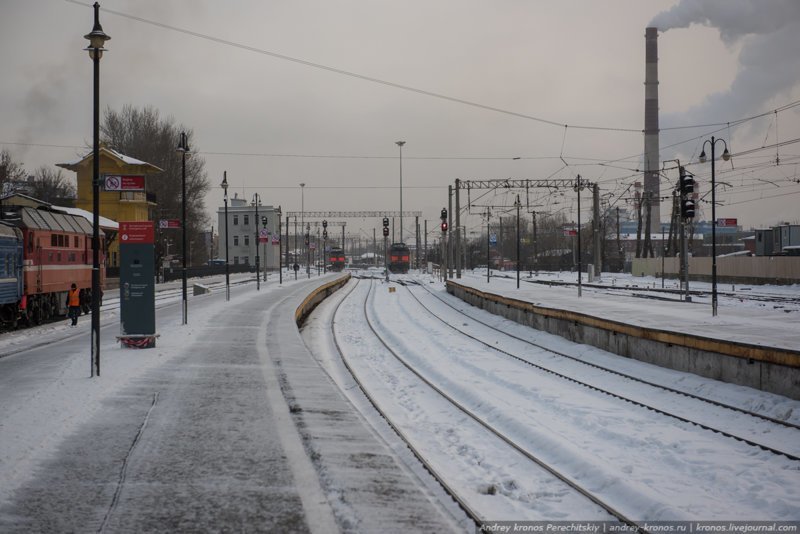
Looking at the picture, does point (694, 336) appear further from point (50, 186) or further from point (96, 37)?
point (50, 186)

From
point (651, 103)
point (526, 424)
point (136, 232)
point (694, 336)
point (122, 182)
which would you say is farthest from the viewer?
point (651, 103)

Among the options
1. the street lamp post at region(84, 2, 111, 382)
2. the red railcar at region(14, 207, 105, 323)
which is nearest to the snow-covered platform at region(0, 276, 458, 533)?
the street lamp post at region(84, 2, 111, 382)

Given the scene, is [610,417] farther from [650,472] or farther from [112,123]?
[112,123]

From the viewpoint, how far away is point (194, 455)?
8.37 meters

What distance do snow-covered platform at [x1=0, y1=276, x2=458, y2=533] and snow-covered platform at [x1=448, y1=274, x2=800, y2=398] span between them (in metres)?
8.25

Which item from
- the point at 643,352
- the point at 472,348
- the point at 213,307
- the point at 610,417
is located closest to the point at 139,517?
the point at 610,417

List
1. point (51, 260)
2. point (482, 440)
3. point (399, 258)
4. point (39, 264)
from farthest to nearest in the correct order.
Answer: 1. point (399, 258)
2. point (51, 260)
3. point (39, 264)
4. point (482, 440)

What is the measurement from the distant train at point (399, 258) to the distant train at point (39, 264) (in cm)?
6040

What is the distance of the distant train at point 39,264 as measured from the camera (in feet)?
78.8

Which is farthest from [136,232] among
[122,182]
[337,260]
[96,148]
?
[337,260]

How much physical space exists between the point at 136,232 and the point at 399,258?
74.1 metres

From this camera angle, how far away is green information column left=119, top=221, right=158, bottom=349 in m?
17.3

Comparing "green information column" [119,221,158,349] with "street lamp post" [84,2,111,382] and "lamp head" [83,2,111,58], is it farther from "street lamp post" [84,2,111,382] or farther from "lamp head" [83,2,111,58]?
"lamp head" [83,2,111,58]

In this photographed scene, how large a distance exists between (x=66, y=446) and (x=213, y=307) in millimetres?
24293
